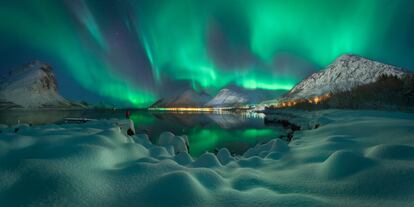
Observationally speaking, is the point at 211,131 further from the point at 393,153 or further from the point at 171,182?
the point at 171,182

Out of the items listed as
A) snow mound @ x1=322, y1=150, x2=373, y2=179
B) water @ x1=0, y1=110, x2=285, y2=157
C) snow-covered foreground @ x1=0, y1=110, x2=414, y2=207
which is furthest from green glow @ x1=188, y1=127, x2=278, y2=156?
snow mound @ x1=322, y1=150, x2=373, y2=179

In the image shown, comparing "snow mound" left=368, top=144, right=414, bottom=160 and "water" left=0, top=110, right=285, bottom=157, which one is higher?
"snow mound" left=368, top=144, right=414, bottom=160

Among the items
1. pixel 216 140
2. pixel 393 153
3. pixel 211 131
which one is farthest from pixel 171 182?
pixel 211 131

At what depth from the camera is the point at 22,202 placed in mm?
3600

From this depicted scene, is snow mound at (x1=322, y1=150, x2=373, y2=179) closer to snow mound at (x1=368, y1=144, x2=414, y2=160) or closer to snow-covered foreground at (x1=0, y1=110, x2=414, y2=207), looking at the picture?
snow-covered foreground at (x1=0, y1=110, x2=414, y2=207)

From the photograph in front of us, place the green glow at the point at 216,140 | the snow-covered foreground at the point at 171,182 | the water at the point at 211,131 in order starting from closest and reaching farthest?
the snow-covered foreground at the point at 171,182 < the green glow at the point at 216,140 < the water at the point at 211,131

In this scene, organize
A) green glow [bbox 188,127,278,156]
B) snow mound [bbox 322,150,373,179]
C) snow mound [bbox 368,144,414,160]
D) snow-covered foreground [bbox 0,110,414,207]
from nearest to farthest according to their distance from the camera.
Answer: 1. snow-covered foreground [bbox 0,110,414,207]
2. snow mound [bbox 322,150,373,179]
3. snow mound [bbox 368,144,414,160]
4. green glow [bbox 188,127,278,156]

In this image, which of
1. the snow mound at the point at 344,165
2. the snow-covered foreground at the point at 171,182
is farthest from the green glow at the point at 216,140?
the snow mound at the point at 344,165

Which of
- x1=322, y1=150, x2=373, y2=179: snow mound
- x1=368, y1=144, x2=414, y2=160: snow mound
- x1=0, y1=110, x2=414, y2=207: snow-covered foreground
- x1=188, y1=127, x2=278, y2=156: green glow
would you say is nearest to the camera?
x1=0, y1=110, x2=414, y2=207: snow-covered foreground

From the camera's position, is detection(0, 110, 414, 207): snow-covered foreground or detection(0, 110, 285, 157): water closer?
detection(0, 110, 414, 207): snow-covered foreground

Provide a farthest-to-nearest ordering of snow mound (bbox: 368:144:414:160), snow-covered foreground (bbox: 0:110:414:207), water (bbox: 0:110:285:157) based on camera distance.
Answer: water (bbox: 0:110:285:157) → snow mound (bbox: 368:144:414:160) → snow-covered foreground (bbox: 0:110:414:207)

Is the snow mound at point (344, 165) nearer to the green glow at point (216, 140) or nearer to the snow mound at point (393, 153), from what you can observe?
the snow mound at point (393, 153)

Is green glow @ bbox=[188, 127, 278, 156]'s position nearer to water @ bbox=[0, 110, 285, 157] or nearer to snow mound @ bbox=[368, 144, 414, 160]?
water @ bbox=[0, 110, 285, 157]

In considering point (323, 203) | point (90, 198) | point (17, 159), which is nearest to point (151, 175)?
point (90, 198)
